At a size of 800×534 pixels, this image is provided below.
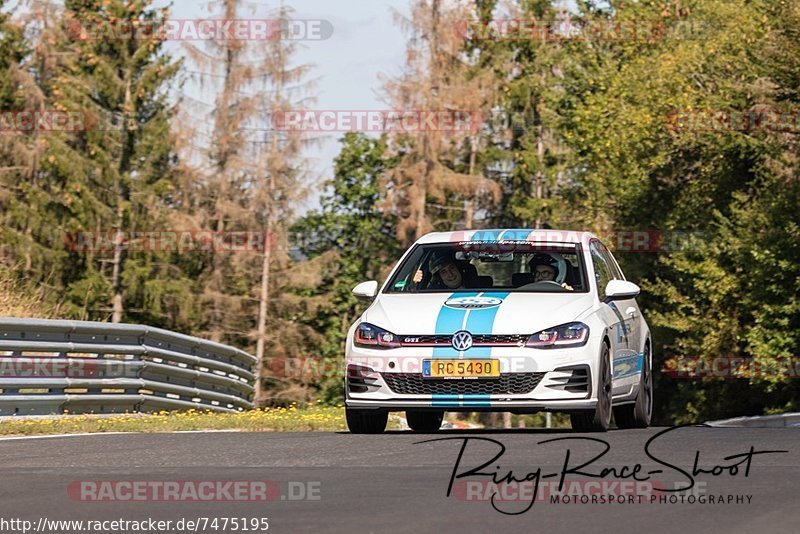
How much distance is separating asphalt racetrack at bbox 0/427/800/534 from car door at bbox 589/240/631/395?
118cm

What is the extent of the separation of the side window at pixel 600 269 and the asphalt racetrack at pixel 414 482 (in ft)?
5.85

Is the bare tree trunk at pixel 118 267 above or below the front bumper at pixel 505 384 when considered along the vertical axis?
below

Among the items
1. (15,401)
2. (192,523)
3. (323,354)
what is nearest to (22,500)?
(192,523)

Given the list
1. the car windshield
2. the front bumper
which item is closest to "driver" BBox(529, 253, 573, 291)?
the car windshield

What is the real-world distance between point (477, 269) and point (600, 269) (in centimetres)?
117

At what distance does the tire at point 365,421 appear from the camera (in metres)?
12.7

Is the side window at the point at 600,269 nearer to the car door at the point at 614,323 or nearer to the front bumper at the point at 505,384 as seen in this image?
the car door at the point at 614,323

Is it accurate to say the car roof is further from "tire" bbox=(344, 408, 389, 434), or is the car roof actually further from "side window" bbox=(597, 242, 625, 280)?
"tire" bbox=(344, 408, 389, 434)

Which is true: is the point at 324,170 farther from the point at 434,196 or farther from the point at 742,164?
the point at 742,164

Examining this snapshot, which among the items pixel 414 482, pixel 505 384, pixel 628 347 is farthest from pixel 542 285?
pixel 414 482

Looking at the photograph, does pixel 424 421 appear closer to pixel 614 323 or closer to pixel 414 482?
pixel 614 323

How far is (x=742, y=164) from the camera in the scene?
40344 millimetres

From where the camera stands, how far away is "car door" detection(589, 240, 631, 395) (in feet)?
42.6

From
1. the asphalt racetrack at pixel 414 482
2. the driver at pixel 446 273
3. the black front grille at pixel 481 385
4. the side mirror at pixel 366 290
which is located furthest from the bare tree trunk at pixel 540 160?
the asphalt racetrack at pixel 414 482
